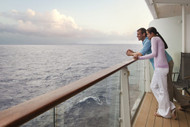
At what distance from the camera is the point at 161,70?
2133 millimetres

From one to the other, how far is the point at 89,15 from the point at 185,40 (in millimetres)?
49179

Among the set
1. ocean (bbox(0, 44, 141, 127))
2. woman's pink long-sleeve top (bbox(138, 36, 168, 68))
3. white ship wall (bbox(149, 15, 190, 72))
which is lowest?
ocean (bbox(0, 44, 141, 127))

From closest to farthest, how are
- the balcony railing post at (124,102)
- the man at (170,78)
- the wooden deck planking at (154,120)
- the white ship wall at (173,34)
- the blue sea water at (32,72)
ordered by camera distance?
the balcony railing post at (124,102) < the wooden deck planking at (154,120) < the man at (170,78) < the white ship wall at (173,34) < the blue sea water at (32,72)

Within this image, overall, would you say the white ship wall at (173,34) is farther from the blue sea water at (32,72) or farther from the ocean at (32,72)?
the blue sea water at (32,72)

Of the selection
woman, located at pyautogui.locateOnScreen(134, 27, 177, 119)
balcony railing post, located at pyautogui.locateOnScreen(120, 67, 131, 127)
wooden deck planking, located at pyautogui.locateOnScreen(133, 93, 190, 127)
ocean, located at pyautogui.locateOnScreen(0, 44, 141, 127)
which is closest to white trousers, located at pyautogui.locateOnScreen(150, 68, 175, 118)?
woman, located at pyautogui.locateOnScreen(134, 27, 177, 119)

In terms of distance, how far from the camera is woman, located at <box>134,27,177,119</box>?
6.81ft

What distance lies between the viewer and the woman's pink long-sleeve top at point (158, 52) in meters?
2.06

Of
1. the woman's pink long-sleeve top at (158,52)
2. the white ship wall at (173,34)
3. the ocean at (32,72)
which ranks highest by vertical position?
the white ship wall at (173,34)

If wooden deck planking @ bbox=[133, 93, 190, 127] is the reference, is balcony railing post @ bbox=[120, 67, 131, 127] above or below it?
above

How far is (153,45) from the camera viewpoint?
6.80ft

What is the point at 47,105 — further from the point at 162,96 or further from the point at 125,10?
the point at 125,10

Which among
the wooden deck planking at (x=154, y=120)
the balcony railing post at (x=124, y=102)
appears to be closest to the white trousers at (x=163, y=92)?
the wooden deck planking at (x=154, y=120)

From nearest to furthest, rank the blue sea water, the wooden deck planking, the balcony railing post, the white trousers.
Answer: the balcony railing post → the wooden deck planking → the white trousers → the blue sea water

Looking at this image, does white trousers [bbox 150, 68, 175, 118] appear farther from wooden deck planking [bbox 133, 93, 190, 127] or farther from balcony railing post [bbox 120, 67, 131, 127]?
balcony railing post [bbox 120, 67, 131, 127]
